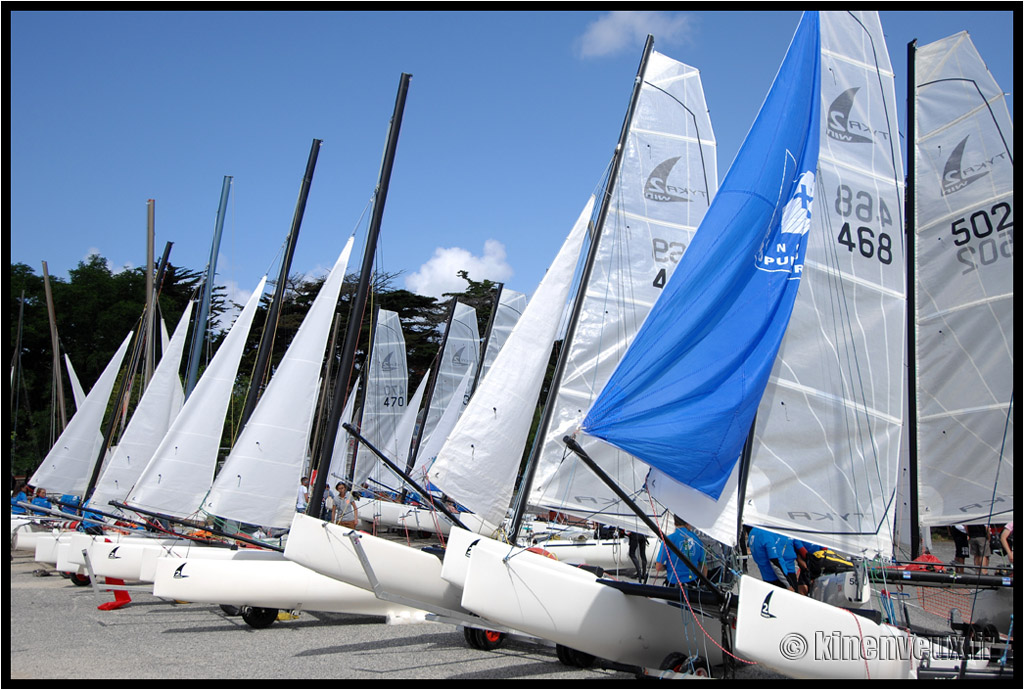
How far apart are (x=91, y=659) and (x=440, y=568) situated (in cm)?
303

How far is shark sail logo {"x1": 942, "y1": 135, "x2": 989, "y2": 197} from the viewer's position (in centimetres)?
912

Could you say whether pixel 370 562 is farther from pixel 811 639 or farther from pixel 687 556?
pixel 811 639

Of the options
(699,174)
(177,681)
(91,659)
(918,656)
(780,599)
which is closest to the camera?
(780,599)

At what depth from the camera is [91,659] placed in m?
7.25

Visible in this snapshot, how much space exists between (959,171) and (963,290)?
128 centimetres

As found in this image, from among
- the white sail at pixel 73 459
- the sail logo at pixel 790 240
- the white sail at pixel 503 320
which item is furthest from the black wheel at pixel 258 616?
the white sail at pixel 503 320

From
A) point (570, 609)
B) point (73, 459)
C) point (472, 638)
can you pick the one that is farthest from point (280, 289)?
point (570, 609)

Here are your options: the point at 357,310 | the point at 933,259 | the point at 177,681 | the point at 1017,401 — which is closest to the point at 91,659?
the point at 177,681

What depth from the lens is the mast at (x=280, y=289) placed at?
13.8 metres

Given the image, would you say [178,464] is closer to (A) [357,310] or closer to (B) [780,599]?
(A) [357,310]

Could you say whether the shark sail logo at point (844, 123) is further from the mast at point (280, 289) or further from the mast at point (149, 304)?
the mast at point (149, 304)

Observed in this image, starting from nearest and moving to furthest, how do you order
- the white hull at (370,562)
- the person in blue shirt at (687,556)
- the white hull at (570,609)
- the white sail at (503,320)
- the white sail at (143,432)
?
the white hull at (570,609)
the person in blue shirt at (687,556)
the white hull at (370,562)
the white sail at (143,432)
the white sail at (503,320)

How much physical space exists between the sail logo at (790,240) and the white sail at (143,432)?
34.6ft

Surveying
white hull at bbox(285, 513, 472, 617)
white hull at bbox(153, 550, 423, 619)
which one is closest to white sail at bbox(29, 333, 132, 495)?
white hull at bbox(153, 550, 423, 619)
